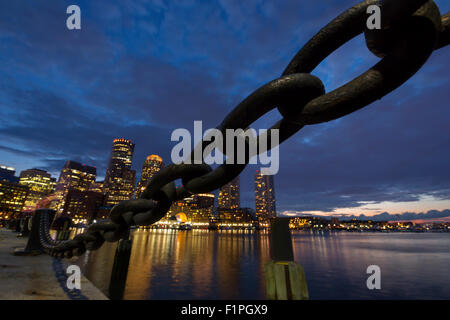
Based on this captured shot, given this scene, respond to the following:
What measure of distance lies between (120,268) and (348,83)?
20939mm

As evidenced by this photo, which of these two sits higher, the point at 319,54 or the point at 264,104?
the point at 319,54

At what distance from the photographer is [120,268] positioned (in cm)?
1770

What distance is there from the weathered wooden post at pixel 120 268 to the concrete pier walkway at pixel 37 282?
9315 mm

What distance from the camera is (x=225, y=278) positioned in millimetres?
21594

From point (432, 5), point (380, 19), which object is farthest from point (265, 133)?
point (432, 5)

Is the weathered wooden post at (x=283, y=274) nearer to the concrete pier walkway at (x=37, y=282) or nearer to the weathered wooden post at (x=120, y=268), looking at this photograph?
the concrete pier walkway at (x=37, y=282)

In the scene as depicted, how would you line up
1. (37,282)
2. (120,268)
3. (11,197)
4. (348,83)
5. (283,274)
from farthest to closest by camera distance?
(11,197) → (120,268) → (37,282) → (283,274) → (348,83)

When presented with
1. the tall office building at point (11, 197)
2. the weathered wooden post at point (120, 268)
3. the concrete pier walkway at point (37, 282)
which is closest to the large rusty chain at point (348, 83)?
the concrete pier walkway at point (37, 282)

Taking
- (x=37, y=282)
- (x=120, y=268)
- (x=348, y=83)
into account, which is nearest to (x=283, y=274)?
(x=348, y=83)

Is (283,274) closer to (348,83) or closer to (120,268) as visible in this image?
(348,83)

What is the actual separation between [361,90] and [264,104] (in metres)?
0.38

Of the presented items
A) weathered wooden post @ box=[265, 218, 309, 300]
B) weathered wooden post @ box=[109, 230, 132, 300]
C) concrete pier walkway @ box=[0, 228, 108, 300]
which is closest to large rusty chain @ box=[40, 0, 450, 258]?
weathered wooden post @ box=[265, 218, 309, 300]

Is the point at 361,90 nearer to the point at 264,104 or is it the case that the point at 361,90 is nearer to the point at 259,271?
the point at 264,104
